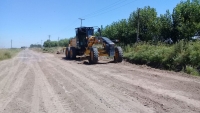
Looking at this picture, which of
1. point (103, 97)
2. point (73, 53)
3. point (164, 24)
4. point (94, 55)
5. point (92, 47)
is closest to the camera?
point (103, 97)

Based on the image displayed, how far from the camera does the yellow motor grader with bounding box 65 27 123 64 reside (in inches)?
755

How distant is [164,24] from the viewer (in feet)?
101

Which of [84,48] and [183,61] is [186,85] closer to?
[183,61]

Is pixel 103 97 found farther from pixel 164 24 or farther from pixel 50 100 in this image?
pixel 164 24

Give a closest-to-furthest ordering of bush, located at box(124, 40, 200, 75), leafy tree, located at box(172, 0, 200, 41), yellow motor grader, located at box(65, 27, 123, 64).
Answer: bush, located at box(124, 40, 200, 75) → yellow motor grader, located at box(65, 27, 123, 64) → leafy tree, located at box(172, 0, 200, 41)

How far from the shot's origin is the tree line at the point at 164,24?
27.2 metres

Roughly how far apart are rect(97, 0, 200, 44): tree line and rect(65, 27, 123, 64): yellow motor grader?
27.8 feet

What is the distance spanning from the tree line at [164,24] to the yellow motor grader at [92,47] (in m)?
8.48

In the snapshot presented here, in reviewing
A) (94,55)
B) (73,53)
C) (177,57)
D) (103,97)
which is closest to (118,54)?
(94,55)

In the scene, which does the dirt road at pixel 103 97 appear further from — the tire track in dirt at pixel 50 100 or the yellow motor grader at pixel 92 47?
the yellow motor grader at pixel 92 47

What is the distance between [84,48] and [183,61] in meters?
11.1

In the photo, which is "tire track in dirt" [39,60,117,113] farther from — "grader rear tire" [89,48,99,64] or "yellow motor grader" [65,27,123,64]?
"yellow motor grader" [65,27,123,64]

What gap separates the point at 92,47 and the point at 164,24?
1415 cm

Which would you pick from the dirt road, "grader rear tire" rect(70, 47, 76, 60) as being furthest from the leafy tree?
the dirt road
